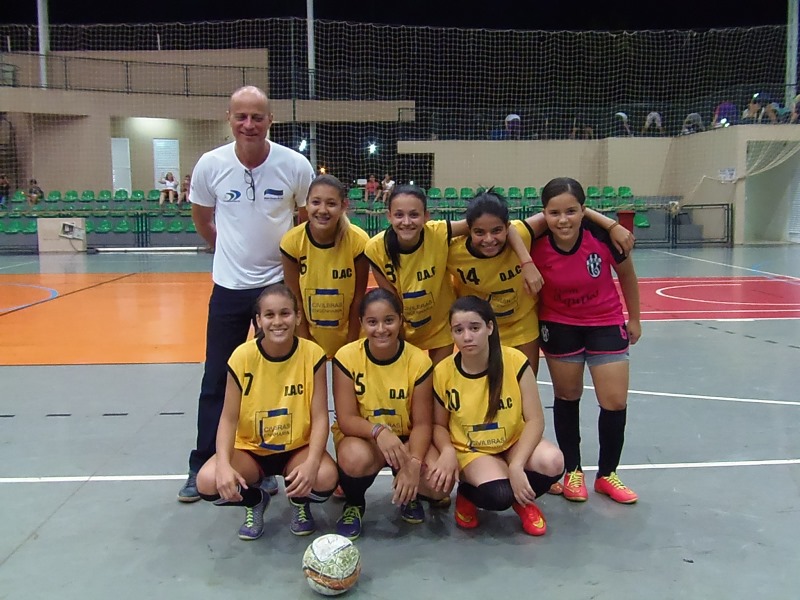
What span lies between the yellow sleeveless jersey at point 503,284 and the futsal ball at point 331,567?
3.97 feet

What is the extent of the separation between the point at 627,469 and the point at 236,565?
183cm

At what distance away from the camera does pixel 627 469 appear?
3262 millimetres

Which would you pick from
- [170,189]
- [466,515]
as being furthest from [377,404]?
[170,189]

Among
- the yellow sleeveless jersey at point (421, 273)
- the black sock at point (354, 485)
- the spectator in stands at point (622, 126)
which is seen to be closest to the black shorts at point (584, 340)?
the yellow sleeveless jersey at point (421, 273)

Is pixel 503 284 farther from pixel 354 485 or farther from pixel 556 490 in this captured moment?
pixel 354 485

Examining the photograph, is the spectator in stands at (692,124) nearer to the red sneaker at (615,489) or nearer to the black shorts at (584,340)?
the black shorts at (584,340)

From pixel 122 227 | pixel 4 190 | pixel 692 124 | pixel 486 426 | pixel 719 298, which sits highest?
pixel 692 124

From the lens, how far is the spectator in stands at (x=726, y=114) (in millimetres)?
17484

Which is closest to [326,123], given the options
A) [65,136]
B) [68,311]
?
[65,136]

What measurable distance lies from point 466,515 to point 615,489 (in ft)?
2.24

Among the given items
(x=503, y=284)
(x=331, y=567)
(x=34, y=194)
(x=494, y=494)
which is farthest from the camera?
(x=34, y=194)

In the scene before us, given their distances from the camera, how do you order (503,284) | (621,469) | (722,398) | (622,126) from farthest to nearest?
(622,126), (722,398), (621,469), (503,284)

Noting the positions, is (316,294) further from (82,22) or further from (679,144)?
(82,22)

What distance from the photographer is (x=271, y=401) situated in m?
2.70
